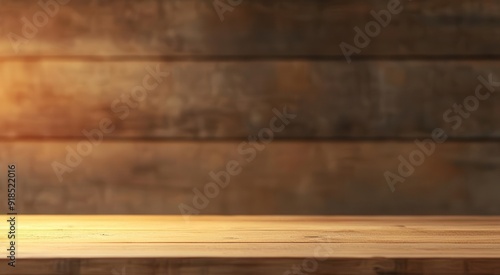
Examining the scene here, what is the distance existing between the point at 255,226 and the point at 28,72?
59.9 inches

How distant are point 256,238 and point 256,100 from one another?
159 cm

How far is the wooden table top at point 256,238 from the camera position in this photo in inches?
75.1

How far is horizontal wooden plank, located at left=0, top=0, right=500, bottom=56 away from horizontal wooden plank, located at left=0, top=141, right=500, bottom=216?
1.34 feet

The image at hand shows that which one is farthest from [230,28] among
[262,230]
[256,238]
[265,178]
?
[256,238]

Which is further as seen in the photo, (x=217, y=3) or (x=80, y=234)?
(x=217, y=3)

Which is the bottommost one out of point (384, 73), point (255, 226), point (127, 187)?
point (255, 226)

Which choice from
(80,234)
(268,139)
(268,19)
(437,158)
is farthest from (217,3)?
(80,234)

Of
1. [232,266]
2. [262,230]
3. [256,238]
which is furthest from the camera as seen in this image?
[262,230]

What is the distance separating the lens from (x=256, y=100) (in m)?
3.88

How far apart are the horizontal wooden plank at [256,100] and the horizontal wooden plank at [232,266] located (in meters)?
2.05

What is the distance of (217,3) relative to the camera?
3.90 m

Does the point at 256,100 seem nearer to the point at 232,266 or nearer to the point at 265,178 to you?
the point at 265,178

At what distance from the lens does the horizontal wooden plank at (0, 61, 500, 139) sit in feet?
12.7

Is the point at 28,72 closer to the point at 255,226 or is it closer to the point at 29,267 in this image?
the point at 255,226
